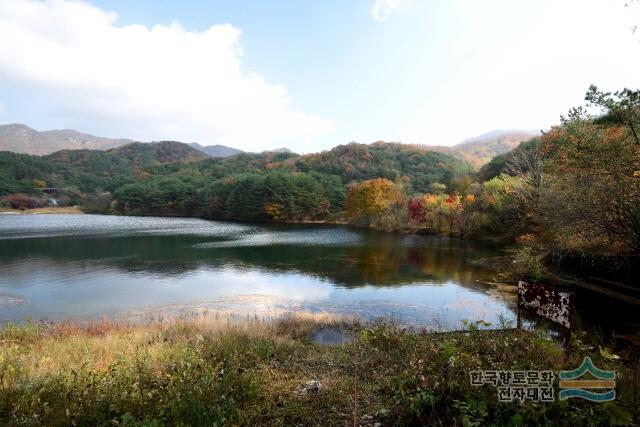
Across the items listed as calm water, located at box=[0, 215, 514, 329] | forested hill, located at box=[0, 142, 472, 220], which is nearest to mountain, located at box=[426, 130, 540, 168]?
forested hill, located at box=[0, 142, 472, 220]

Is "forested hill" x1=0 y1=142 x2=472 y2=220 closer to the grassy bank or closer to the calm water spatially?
the grassy bank

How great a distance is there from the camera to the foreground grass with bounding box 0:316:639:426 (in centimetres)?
401

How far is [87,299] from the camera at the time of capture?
1916 centimetres

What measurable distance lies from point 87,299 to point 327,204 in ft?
221

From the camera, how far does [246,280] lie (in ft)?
80.1

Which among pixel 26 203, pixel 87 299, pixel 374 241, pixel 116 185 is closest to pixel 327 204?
pixel 374 241

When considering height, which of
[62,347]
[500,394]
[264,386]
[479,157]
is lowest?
[62,347]

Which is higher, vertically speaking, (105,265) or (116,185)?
(116,185)

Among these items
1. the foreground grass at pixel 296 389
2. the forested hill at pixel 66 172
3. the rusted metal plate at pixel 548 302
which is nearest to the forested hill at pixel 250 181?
the forested hill at pixel 66 172

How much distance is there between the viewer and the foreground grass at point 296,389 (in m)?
4.01

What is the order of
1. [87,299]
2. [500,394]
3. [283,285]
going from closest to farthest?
[500,394], [87,299], [283,285]

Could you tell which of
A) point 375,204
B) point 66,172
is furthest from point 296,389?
point 66,172

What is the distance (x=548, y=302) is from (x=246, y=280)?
795 inches

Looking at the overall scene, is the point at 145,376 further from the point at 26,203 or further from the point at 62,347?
the point at 26,203
